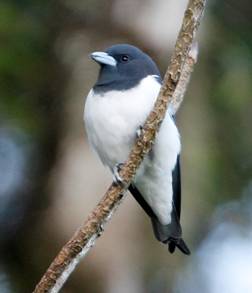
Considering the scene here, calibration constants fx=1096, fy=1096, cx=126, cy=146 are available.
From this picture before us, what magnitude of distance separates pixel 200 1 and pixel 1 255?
4.44 meters

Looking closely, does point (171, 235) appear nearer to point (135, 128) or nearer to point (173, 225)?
point (173, 225)

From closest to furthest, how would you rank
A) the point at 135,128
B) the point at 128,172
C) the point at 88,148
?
the point at 128,172 → the point at 135,128 → the point at 88,148

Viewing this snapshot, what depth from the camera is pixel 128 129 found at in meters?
4.59

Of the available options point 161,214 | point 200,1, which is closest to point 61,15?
point 161,214

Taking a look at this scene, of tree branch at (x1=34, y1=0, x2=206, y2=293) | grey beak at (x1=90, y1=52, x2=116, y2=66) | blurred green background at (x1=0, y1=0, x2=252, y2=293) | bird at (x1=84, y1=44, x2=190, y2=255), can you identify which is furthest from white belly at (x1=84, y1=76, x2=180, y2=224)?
blurred green background at (x1=0, y1=0, x2=252, y2=293)

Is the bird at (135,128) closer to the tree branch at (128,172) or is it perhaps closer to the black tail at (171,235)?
the black tail at (171,235)

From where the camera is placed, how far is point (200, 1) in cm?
354

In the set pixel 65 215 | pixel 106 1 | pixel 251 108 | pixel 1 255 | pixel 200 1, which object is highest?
pixel 200 1

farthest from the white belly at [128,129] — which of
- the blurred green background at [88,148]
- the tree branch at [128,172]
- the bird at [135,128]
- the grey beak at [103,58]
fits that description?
the blurred green background at [88,148]

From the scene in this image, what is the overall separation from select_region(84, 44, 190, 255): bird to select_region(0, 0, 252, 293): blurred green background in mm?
2113

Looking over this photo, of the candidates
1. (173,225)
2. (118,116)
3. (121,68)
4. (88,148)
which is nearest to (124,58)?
(121,68)

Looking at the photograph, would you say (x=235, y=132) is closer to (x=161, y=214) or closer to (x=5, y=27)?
(x=5, y=27)

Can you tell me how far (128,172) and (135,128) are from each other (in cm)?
90

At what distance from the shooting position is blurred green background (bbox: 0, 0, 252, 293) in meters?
7.14
